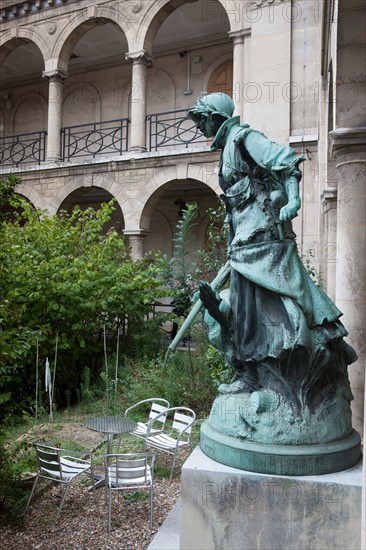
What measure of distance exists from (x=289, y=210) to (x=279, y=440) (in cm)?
103

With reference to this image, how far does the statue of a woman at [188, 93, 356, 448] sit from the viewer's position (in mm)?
2299

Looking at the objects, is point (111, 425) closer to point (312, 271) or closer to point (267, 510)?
point (267, 510)

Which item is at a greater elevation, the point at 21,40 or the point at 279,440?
the point at 21,40

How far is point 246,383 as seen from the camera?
8.29 feet

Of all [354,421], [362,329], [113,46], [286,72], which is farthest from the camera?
[113,46]

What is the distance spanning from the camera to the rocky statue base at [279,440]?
2191 millimetres

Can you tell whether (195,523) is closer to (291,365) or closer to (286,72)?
(291,365)

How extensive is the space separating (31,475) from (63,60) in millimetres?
12145

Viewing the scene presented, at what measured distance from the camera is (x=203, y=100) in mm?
2730

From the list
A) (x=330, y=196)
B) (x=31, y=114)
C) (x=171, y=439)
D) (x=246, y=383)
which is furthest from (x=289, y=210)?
(x=31, y=114)

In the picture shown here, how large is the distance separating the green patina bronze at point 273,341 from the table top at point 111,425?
2018mm

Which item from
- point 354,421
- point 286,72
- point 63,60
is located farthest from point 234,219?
point 63,60

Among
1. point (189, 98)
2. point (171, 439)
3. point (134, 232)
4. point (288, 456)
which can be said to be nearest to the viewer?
point (288, 456)

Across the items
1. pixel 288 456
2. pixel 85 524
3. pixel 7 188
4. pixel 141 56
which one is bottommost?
pixel 85 524
